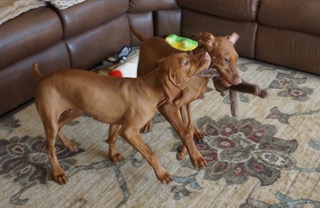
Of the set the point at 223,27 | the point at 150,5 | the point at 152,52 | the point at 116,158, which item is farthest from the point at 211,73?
the point at 150,5

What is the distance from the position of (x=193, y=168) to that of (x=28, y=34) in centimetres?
111

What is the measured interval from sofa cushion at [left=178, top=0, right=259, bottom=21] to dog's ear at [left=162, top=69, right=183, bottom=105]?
4.13ft

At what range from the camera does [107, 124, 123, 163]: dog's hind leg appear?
1774mm

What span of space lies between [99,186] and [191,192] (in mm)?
391

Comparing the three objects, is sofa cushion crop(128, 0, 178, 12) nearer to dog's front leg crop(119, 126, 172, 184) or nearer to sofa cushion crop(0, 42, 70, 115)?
sofa cushion crop(0, 42, 70, 115)

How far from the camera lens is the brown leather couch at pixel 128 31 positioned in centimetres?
213

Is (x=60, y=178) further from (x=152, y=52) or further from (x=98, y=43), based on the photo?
(x=98, y=43)

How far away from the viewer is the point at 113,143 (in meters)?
1.81

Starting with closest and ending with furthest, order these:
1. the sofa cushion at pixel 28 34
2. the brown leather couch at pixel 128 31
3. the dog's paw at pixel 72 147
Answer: the dog's paw at pixel 72 147 < the sofa cushion at pixel 28 34 < the brown leather couch at pixel 128 31

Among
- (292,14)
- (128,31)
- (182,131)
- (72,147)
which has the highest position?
(292,14)

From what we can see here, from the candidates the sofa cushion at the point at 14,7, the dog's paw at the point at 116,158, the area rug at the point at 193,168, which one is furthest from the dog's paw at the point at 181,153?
the sofa cushion at the point at 14,7

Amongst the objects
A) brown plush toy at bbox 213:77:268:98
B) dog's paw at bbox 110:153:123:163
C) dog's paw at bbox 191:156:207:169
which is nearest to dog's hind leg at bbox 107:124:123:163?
dog's paw at bbox 110:153:123:163

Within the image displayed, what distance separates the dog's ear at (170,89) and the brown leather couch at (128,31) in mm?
1019

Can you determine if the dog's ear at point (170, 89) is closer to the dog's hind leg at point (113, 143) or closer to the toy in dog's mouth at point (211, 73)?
the toy in dog's mouth at point (211, 73)
